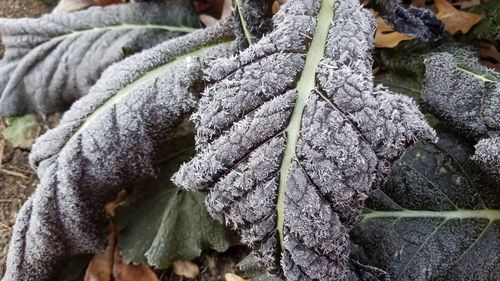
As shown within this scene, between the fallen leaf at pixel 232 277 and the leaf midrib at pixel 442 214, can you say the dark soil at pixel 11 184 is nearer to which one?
the fallen leaf at pixel 232 277

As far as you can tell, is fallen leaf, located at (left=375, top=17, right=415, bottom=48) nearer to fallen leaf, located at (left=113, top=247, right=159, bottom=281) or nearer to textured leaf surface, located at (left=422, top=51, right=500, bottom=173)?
textured leaf surface, located at (left=422, top=51, right=500, bottom=173)

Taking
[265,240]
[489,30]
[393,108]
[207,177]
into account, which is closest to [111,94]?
[207,177]

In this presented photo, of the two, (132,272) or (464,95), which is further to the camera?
(132,272)


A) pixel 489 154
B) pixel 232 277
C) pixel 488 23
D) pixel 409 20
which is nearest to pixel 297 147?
pixel 489 154

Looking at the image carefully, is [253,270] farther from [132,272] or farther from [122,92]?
[122,92]

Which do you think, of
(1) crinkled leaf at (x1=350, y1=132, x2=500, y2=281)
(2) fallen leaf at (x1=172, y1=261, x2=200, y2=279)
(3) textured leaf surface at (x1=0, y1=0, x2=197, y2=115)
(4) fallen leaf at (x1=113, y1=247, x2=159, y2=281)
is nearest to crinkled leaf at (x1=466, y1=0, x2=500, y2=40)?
(1) crinkled leaf at (x1=350, y1=132, x2=500, y2=281)

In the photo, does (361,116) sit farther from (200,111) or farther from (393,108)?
(200,111)

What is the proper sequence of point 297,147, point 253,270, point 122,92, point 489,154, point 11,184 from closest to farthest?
1. point 297,147
2. point 489,154
3. point 253,270
4. point 122,92
5. point 11,184
